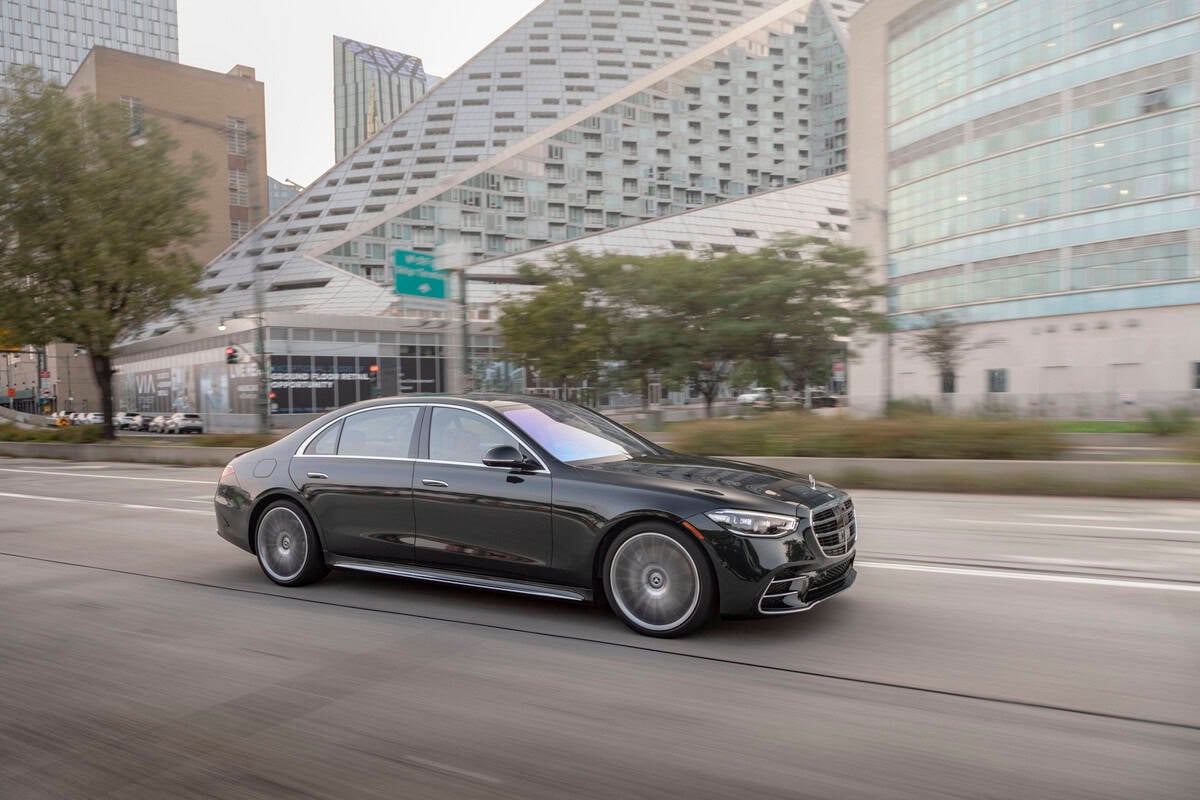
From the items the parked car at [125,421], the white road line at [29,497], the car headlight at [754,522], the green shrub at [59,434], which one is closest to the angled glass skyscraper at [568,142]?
the parked car at [125,421]

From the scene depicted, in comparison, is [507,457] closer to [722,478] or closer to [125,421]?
[722,478]

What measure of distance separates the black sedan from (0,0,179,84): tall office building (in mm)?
157711

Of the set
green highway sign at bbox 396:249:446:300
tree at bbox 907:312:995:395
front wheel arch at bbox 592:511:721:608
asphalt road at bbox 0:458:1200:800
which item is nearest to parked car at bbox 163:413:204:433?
green highway sign at bbox 396:249:446:300

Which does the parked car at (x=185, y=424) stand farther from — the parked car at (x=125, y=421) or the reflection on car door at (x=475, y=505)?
the reflection on car door at (x=475, y=505)

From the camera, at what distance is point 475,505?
5465mm

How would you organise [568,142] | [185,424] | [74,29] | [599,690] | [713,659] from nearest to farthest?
[599,690] < [713,659] < [185,424] < [568,142] < [74,29]

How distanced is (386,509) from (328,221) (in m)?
84.1

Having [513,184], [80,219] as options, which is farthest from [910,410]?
[513,184]

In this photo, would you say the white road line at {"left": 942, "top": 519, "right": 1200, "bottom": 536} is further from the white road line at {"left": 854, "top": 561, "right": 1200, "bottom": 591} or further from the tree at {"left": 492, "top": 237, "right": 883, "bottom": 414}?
the tree at {"left": 492, "top": 237, "right": 883, "bottom": 414}

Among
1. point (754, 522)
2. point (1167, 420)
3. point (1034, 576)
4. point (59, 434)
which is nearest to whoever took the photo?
point (754, 522)

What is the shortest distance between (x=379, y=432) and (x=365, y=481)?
1.20 ft

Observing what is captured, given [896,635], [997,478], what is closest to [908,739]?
[896,635]

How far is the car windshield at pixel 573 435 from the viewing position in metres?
5.47

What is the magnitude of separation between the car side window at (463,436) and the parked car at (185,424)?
48021mm
